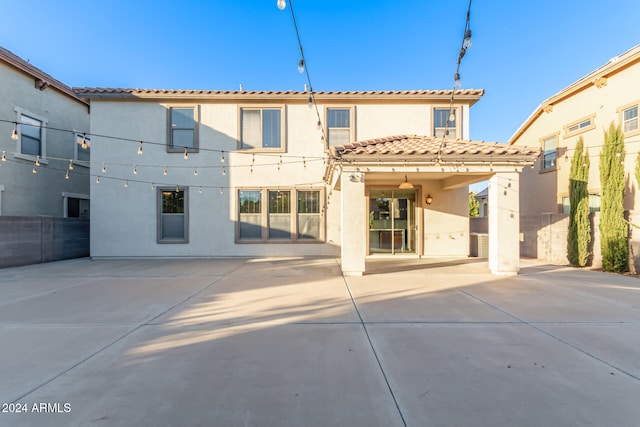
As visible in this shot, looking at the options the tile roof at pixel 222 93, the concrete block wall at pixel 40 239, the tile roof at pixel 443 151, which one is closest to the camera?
the tile roof at pixel 443 151

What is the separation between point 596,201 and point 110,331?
47.2 feet

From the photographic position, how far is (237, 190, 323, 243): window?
974cm

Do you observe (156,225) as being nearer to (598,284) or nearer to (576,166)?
(598,284)

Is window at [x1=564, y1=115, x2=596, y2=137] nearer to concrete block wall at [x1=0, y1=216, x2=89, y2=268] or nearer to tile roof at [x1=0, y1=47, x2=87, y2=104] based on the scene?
tile roof at [x1=0, y1=47, x2=87, y2=104]

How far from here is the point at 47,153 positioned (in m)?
10.6

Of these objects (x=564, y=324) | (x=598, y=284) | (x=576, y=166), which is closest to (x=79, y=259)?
(x=564, y=324)

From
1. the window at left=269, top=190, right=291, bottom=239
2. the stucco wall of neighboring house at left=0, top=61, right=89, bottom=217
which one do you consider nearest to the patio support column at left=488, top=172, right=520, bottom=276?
the window at left=269, top=190, right=291, bottom=239

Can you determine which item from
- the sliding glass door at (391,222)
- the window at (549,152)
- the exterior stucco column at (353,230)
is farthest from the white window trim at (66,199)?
the window at (549,152)

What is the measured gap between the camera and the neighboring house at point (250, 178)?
9.54 metres

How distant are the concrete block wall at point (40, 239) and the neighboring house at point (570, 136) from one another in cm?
1718

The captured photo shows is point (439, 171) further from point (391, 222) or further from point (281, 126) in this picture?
point (281, 126)

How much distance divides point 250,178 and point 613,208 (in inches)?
436

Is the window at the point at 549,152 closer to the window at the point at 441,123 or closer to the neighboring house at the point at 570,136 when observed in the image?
the neighboring house at the point at 570,136

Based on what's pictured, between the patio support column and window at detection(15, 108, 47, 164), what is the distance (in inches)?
582
